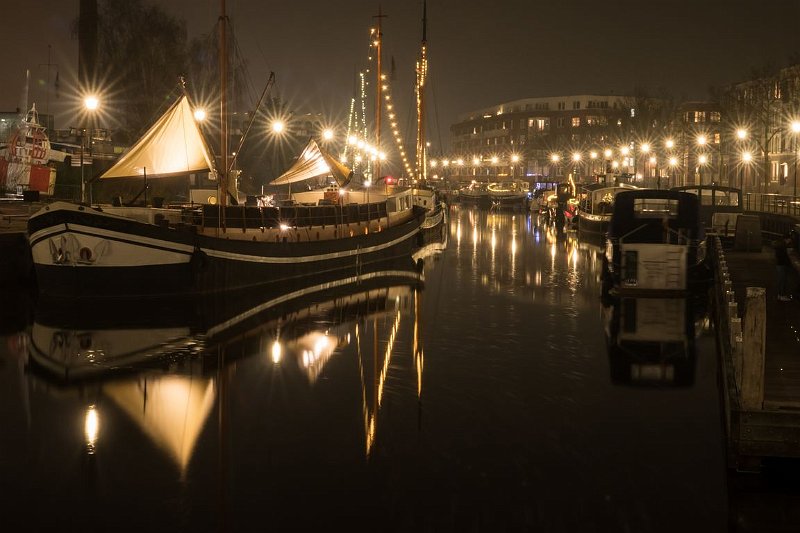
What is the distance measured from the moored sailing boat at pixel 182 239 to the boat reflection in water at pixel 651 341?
11.4 metres

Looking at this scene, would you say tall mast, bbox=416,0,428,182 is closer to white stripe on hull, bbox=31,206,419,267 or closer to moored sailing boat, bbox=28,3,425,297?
moored sailing boat, bbox=28,3,425,297

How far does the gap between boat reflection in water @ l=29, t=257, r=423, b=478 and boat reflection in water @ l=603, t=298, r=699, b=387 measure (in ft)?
14.4

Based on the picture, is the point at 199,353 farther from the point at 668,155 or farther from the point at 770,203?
the point at 668,155

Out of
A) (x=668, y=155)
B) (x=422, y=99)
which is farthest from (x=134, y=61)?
(x=668, y=155)

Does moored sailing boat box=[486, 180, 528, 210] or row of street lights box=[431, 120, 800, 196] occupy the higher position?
row of street lights box=[431, 120, 800, 196]

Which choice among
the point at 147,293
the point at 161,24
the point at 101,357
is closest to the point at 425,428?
the point at 101,357

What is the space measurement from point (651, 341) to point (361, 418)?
946cm

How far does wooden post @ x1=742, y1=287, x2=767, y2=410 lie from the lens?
1150 centimetres

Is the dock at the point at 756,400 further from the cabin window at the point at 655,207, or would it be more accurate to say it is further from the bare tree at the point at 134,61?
the bare tree at the point at 134,61

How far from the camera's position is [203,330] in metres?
23.0

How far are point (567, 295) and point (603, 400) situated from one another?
47.6 feet

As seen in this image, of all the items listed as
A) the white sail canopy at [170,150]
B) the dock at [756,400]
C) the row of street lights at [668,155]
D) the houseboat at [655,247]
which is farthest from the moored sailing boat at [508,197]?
the dock at [756,400]

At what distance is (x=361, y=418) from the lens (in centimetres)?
1486

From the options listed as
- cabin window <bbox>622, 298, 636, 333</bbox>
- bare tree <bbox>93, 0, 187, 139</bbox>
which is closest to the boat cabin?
cabin window <bbox>622, 298, 636, 333</bbox>
